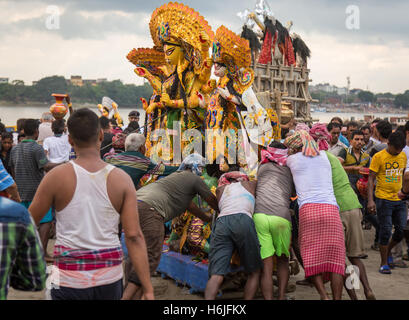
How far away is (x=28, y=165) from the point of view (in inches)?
239

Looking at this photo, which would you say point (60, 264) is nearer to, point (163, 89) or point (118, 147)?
point (118, 147)

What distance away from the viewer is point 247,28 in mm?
13906

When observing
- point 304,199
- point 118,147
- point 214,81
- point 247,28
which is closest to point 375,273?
point 304,199

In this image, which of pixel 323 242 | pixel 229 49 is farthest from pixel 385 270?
pixel 229 49

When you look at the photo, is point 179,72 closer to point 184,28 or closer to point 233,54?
point 184,28

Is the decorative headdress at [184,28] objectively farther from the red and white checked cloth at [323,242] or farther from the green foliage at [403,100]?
the green foliage at [403,100]

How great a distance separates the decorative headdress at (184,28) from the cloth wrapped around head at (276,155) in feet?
6.75

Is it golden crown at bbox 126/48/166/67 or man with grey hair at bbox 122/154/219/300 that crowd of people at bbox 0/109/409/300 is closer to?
man with grey hair at bbox 122/154/219/300

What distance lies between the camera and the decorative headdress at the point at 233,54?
19.6 ft

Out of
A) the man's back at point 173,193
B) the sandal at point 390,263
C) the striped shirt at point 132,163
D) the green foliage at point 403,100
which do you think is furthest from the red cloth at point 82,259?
the green foliage at point 403,100

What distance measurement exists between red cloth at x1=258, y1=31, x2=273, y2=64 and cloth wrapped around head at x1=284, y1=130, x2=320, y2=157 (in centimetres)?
1031

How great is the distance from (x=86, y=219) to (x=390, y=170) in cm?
458

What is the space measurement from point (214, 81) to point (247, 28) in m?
8.04
